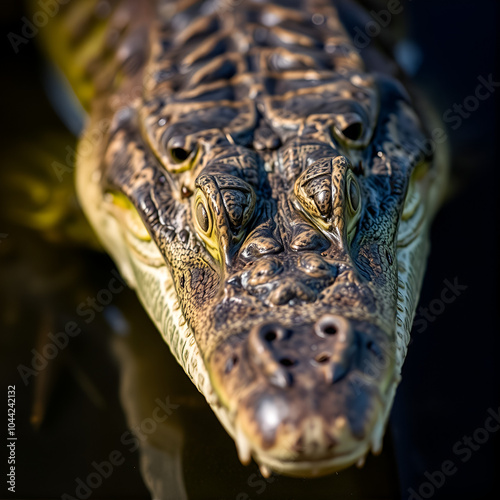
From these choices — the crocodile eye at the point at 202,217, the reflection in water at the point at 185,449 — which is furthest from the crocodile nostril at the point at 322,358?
the reflection in water at the point at 185,449

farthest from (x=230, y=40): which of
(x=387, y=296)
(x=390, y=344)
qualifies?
(x=390, y=344)

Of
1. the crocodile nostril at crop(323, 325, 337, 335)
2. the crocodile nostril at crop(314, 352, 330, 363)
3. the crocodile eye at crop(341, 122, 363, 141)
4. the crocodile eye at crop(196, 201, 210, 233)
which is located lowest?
the crocodile eye at crop(341, 122, 363, 141)

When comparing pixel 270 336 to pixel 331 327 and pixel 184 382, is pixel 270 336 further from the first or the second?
pixel 184 382

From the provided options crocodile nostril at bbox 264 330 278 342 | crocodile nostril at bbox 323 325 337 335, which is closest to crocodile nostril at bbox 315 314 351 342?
crocodile nostril at bbox 323 325 337 335

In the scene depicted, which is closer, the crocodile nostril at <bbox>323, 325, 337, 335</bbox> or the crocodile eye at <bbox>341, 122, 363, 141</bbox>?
the crocodile nostril at <bbox>323, 325, 337, 335</bbox>

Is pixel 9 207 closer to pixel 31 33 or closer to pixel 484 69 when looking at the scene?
pixel 31 33

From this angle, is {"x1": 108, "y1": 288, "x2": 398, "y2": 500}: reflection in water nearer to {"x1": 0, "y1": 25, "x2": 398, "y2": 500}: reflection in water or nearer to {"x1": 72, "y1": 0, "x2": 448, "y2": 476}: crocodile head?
{"x1": 0, "y1": 25, "x2": 398, "y2": 500}: reflection in water

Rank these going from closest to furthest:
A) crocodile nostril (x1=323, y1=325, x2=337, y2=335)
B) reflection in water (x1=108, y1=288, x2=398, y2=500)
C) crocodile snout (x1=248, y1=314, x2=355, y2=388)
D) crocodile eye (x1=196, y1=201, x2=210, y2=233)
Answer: crocodile snout (x1=248, y1=314, x2=355, y2=388) < crocodile nostril (x1=323, y1=325, x2=337, y2=335) < crocodile eye (x1=196, y1=201, x2=210, y2=233) < reflection in water (x1=108, y1=288, x2=398, y2=500)
